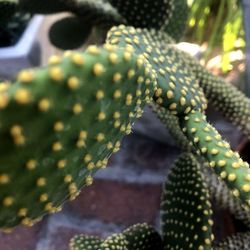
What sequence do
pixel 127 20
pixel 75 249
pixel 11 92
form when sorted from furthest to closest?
1. pixel 127 20
2. pixel 75 249
3. pixel 11 92

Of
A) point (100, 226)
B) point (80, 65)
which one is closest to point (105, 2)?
point (100, 226)

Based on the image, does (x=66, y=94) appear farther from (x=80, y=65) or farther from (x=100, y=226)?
(x=100, y=226)

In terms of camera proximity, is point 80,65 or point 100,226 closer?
point 80,65

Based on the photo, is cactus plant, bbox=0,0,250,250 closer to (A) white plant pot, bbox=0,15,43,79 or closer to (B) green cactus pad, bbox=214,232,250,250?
(B) green cactus pad, bbox=214,232,250,250

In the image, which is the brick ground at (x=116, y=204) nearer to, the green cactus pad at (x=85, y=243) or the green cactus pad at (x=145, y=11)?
the green cactus pad at (x=85, y=243)

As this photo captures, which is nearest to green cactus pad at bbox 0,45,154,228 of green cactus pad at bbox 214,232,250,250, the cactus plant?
the cactus plant

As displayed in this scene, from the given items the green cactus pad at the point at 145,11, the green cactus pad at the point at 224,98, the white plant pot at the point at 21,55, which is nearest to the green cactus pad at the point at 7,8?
the white plant pot at the point at 21,55
